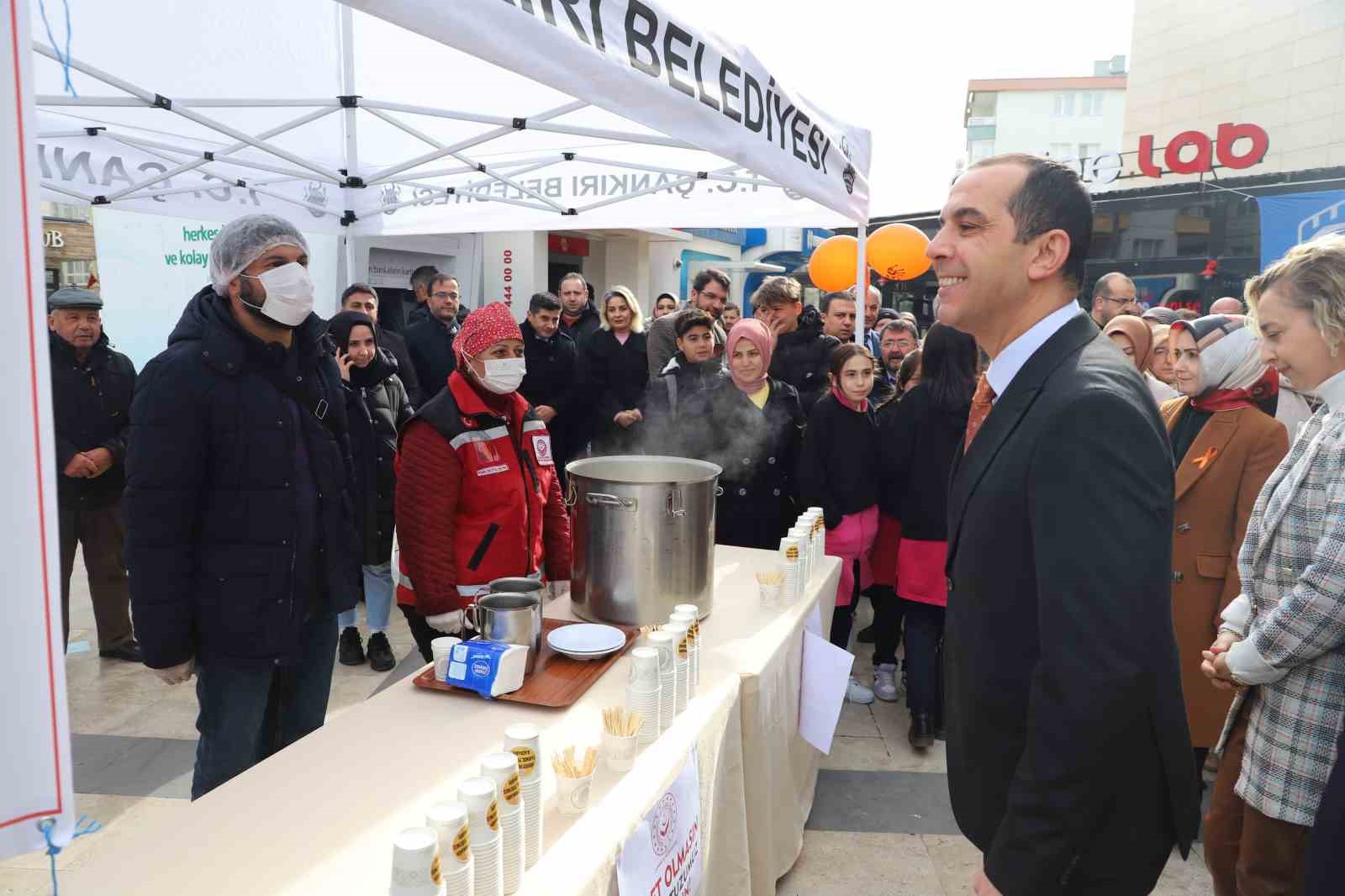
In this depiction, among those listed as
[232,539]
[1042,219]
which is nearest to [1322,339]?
[1042,219]

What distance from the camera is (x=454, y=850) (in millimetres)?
1091

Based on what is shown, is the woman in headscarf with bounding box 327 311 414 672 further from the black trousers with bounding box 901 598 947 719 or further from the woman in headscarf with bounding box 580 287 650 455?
the black trousers with bounding box 901 598 947 719

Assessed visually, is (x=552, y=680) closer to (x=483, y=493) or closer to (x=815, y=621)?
(x=483, y=493)

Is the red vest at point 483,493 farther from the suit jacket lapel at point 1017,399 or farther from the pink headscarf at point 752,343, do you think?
the suit jacket lapel at point 1017,399

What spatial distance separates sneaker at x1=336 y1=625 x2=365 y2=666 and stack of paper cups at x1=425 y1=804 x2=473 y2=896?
361cm

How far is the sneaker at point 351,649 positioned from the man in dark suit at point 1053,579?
3717 mm

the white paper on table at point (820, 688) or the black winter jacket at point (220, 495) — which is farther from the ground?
the black winter jacket at point (220, 495)

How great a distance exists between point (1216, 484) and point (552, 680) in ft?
7.57

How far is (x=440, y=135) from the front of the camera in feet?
16.8

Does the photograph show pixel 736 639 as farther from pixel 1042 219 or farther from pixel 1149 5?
pixel 1149 5

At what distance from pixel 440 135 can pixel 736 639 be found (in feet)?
13.4

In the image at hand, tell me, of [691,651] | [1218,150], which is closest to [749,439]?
[691,651]

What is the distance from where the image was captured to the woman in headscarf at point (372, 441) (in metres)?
4.01

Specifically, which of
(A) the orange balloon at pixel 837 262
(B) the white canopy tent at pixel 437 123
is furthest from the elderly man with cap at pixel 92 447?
(A) the orange balloon at pixel 837 262
